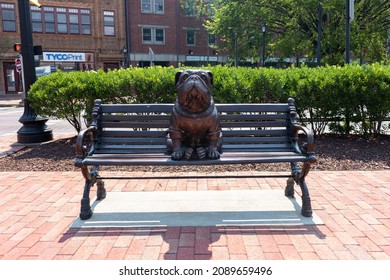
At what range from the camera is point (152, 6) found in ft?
122

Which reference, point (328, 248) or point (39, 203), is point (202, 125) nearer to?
point (328, 248)

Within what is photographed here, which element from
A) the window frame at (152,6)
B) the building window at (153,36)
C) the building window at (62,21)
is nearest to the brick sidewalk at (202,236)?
the building window at (62,21)

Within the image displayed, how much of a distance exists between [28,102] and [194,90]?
6.14m

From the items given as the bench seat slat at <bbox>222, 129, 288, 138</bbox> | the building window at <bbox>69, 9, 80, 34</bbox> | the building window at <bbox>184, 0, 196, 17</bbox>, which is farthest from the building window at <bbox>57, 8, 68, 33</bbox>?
the bench seat slat at <bbox>222, 129, 288, 138</bbox>

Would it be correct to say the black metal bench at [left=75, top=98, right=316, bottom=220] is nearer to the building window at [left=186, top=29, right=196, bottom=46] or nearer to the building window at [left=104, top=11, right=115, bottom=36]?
the building window at [left=104, top=11, right=115, bottom=36]

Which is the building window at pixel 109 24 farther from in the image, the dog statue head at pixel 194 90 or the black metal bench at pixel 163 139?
the dog statue head at pixel 194 90

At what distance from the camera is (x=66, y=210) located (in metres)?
4.11

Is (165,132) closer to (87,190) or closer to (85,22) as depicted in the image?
(87,190)

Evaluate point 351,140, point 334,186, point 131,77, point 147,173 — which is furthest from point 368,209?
point 131,77

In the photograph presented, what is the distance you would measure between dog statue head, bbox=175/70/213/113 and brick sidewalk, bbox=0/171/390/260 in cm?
128

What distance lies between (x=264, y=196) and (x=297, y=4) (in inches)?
695

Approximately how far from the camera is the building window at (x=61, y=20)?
105ft

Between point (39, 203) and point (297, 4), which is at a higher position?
point (297, 4)

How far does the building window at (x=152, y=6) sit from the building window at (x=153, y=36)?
6.17 ft
